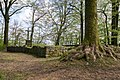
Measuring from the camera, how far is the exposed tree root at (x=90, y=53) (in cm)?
770

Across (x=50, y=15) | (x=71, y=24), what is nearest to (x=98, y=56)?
(x=71, y=24)

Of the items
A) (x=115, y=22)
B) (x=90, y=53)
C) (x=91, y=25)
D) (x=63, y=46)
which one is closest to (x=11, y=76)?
(x=90, y=53)

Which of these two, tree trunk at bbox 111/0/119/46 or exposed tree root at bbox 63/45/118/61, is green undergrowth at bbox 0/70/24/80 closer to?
exposed tree root at bbox 63/45/118/61

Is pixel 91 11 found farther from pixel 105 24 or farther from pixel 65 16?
pixel 65 16

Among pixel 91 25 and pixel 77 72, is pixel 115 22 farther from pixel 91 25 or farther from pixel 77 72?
pixel 77 72

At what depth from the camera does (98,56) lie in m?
7.70

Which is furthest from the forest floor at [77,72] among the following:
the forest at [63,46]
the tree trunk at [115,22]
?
the tree trunk at [115,22]

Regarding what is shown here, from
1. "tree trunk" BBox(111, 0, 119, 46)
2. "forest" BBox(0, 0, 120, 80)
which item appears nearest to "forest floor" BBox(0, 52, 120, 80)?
"forest" BBox(0, 0, 120, 80)

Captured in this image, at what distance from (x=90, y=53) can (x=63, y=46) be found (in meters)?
7.45

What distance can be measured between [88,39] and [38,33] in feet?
80.8

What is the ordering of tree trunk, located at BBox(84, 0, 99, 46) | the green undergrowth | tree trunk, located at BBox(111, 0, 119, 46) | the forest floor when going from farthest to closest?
tree trunk, located at BBox(111, 0, 119, 46)
tree trunk, located at BBox(84, 0, 99, 46)
the green undergrowth
the forest floor

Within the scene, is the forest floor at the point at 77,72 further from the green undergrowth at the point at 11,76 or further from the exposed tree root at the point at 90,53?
the exposed tree root at the point at 90,53

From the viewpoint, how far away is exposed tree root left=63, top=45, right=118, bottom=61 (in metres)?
7.70

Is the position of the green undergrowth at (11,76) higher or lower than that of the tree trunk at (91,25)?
lower
